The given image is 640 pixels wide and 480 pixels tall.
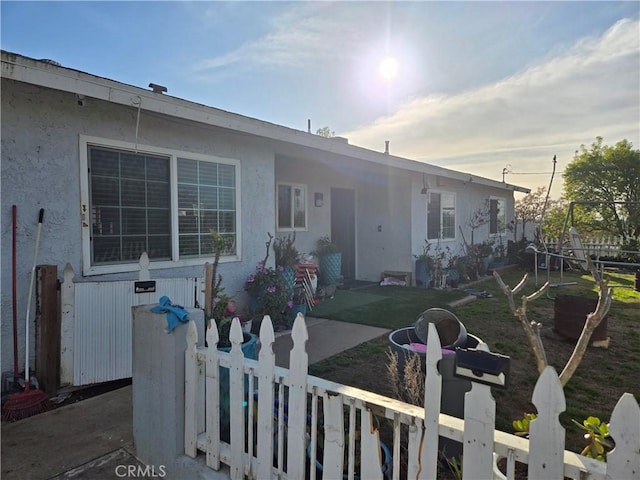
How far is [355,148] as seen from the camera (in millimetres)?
6352

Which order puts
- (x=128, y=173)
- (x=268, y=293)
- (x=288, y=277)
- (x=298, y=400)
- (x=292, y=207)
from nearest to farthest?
(x=298, y=400)
(x=128, y=173)
(x=268, y=293)
(x=288, y=277)
(x=292, y=207)

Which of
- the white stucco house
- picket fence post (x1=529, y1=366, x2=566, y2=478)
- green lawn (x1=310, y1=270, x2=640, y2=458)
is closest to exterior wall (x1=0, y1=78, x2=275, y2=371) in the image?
the white stucco house

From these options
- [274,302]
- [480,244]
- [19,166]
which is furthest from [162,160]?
[480,244]

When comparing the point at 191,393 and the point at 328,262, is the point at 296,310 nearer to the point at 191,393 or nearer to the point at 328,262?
the point at 328,262

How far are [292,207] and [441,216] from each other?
4.42m

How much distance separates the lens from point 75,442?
8.44 ft

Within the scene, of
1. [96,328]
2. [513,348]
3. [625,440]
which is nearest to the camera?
[625,440]

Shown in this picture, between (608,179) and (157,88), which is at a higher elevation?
(608,179)

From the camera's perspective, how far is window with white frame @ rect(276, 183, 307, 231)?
25.1ft

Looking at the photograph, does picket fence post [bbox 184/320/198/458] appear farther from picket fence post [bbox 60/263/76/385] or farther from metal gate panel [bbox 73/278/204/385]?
picket fence post [bbox 60/263/76/385]

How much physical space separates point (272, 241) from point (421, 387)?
3.66 meters

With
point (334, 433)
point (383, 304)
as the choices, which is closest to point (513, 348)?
point (383, 304)

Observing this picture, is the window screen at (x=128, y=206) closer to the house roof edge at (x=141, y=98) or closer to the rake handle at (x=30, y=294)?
the rake handle at (x=30, y=294)

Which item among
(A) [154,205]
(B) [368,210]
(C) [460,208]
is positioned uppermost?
(C) [460,208]
